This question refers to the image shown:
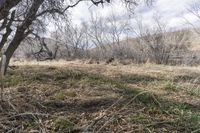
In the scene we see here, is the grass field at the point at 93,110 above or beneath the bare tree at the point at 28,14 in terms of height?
beneath

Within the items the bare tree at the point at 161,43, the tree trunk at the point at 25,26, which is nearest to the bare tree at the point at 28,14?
the tree trunk at the point at 25,26

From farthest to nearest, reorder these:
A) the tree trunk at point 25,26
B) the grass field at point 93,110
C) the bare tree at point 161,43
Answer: the bare tree at point 161,43
the tree trunk at point 25,26
the grass field at point 93,110

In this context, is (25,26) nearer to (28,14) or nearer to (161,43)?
(28,14)

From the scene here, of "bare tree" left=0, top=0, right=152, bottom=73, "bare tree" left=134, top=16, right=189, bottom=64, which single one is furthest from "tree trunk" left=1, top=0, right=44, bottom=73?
"bare tree" left=134, top=16, right=189, bottom=64

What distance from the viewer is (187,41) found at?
3884cm

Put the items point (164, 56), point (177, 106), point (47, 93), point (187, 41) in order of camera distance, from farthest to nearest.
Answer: point (187, 41)
point (164, 56)
point (47, 93)
point (177, 106)

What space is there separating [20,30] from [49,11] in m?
1.40

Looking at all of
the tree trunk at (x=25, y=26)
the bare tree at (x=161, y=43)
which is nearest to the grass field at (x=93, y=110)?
the tree trunk at (x=25, y=26)

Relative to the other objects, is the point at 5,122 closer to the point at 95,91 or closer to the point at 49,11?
the point at 95,91

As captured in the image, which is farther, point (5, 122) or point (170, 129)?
point (170, 129)

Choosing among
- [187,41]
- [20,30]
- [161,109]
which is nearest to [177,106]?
[161,109]

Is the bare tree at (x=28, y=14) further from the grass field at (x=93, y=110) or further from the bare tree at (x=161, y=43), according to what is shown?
the bare tree at (x=161, y=43)

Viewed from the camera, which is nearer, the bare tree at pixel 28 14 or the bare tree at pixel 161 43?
the bare tree at pixel 28 14

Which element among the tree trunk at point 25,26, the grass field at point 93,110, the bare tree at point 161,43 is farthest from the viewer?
the bare tree at point 161,43
